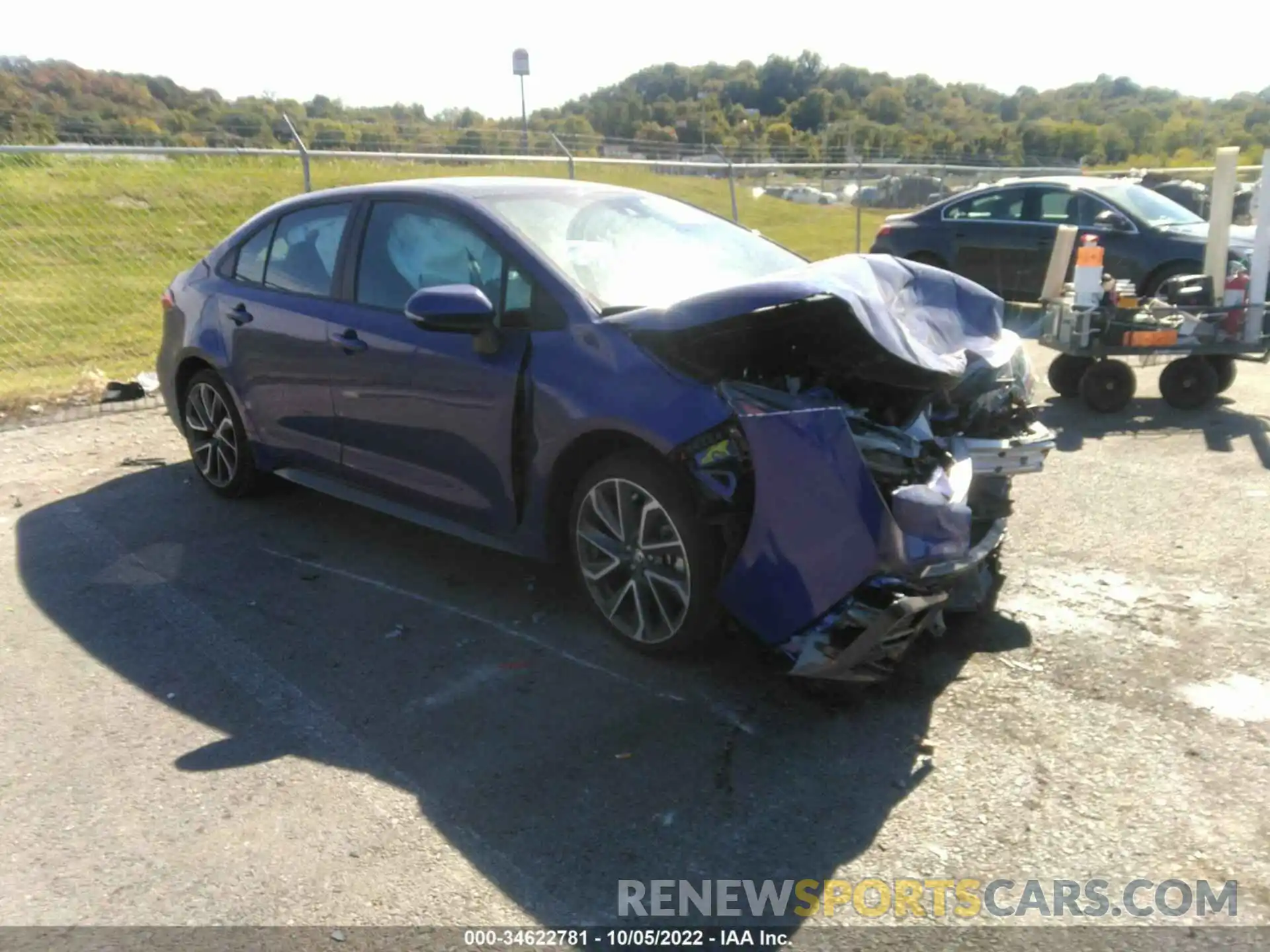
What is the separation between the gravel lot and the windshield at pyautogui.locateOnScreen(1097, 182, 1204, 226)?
6.91m

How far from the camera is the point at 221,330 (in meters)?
5.93

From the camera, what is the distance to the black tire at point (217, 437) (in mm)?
6039

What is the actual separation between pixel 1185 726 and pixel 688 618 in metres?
1.70

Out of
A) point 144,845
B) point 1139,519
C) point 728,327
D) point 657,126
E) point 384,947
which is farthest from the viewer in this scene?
point 657,126

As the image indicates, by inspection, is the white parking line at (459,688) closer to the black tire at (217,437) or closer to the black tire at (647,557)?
the black tire at (647,557)

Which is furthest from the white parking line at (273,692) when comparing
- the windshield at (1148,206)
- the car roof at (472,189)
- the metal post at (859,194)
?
the metal post at (859,194)

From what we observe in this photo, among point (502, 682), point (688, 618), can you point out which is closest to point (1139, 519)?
point (688, 618)

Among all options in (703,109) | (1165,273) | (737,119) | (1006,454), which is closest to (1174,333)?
(1165,273)

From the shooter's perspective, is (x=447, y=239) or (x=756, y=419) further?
(x=447, y=239)

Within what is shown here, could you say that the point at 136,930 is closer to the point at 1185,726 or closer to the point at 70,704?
the point at 70,704

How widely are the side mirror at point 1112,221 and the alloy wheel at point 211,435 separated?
9.34 meters

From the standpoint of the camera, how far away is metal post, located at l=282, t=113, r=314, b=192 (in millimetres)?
10492

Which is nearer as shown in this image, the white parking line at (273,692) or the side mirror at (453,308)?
the white parking line at (273,692)

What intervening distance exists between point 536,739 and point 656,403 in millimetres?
1237
